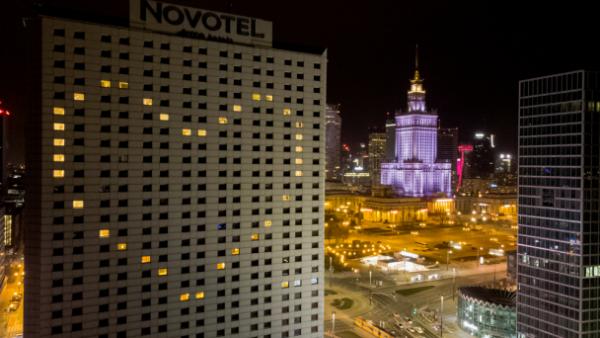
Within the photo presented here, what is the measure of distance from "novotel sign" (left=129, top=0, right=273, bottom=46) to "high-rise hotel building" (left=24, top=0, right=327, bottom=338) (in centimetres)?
20

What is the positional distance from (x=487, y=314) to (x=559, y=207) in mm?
30395

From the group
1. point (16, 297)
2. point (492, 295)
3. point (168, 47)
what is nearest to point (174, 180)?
point (168, 47)

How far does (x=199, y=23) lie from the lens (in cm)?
6888

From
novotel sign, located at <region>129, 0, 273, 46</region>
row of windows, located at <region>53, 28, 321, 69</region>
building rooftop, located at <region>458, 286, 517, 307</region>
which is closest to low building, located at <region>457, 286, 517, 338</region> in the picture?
building rooftop, located at <region>458, 286, 517, 307</region>

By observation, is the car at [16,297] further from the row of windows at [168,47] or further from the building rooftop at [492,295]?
the building rooftop at [492,295]

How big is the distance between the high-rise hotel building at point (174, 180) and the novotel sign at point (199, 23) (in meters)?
0.20

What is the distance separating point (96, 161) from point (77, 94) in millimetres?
9045

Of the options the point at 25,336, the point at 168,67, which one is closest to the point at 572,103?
the point at 168,67

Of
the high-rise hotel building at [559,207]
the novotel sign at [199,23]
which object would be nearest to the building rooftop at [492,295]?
the high-rise hotel building at [559,207]

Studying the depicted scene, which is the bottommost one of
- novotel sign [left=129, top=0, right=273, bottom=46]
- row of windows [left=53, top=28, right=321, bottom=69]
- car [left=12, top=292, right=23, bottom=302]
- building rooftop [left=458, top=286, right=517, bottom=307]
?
car [left=12, top=292, right=23, bottom=302]

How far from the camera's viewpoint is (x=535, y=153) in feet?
276

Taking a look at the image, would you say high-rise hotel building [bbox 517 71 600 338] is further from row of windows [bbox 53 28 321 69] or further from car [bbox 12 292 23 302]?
car [bbox 12 292 23 302]

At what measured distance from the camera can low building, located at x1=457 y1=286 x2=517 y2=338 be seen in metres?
94.6

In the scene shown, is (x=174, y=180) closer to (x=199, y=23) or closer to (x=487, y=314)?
(x=199, y=23)
